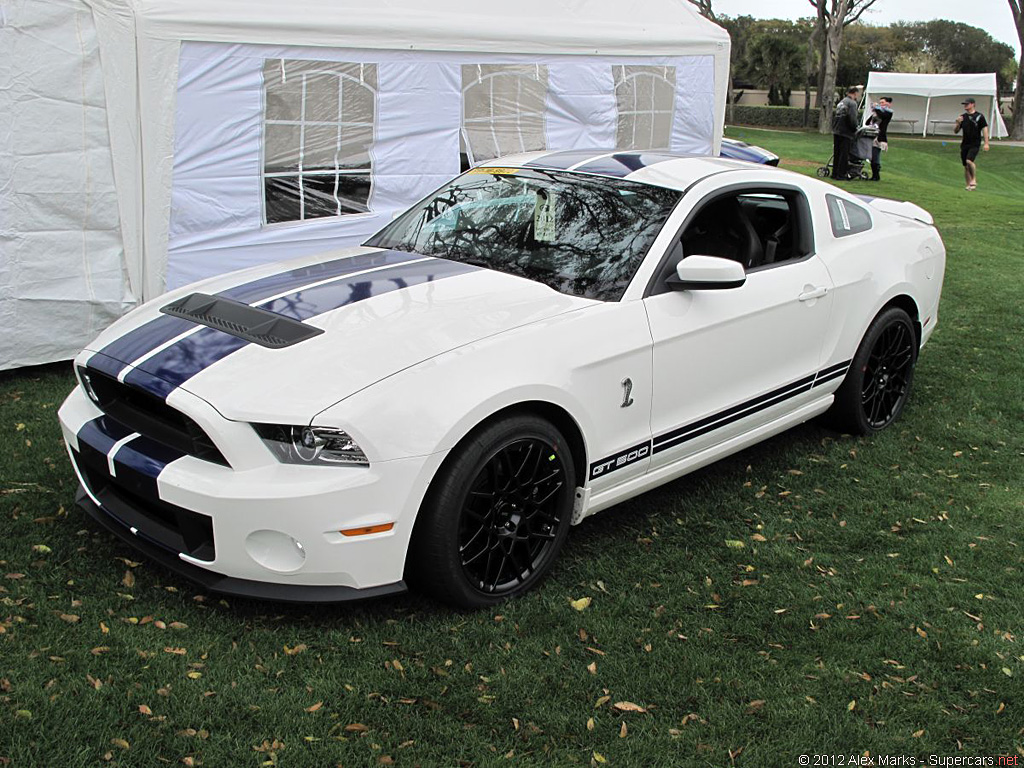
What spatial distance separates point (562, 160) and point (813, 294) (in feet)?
4.48

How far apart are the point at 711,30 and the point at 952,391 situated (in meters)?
5.08

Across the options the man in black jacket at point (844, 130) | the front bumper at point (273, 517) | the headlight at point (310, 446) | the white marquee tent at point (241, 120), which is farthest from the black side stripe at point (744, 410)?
the man in black jacket at point (844, 130)

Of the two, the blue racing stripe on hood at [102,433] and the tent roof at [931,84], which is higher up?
the tent roof at [931,84]

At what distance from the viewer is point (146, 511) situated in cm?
351

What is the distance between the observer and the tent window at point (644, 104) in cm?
954

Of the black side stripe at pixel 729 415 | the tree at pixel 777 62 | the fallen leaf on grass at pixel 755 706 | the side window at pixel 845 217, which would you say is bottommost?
the fallen leaf on grass at pixel 755 706

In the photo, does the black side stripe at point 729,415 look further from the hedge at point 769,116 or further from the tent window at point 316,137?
the hedge at point 769,116

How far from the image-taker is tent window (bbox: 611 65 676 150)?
376 inches

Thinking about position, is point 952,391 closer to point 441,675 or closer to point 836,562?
point 836,562

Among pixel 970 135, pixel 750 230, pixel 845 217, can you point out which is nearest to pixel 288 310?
pixel 750 230

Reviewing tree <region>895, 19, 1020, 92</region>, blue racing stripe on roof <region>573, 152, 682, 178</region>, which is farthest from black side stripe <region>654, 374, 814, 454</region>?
tree <region>895, 19, 1020, 92</region>

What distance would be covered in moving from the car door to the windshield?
0.18 meters

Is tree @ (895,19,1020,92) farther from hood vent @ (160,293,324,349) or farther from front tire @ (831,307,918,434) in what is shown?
hood vent @ (160,293,324,349)

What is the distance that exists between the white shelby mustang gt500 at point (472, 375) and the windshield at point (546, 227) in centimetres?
1
